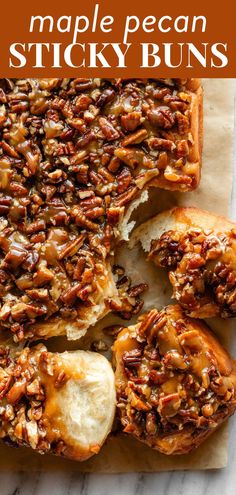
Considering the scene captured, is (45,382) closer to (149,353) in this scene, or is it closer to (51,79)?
(149,353)

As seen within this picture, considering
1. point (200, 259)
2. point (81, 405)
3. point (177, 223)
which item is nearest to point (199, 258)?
point (200, 259)

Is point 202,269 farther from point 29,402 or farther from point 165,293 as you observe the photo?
point 29,402

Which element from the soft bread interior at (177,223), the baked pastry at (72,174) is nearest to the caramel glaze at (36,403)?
the baked pastry at (72,174)

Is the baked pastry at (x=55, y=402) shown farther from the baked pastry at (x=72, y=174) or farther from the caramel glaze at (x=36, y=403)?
the baked pastry at (x=72, y=174)

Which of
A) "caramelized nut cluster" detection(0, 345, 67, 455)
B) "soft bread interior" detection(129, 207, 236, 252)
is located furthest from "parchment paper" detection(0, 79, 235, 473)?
"caramelized nut cluster" detection(0, 345, 67, 455)

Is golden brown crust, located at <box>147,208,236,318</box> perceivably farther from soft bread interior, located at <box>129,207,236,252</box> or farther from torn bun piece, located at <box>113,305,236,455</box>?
torn bun piece, located at <box>113,305,236,455</box>

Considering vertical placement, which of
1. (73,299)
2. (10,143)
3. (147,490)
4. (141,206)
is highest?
(10,143)

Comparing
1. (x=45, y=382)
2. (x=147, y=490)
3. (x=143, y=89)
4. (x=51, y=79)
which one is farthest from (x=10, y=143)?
(x=147, y=490)
